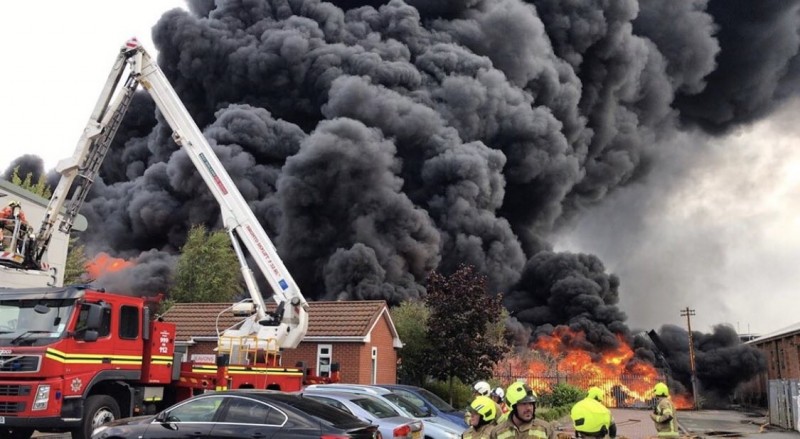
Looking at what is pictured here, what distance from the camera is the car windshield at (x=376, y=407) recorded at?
Result: 32.0ft

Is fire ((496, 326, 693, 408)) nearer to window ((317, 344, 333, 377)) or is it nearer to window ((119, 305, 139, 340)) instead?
window ((317, 344, 333, 377))

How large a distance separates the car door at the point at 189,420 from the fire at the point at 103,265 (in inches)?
1172

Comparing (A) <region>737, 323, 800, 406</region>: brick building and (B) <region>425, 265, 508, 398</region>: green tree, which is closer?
(B) <region>425, 265, 508, 398</region>: green tree

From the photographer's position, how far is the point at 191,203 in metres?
41.4

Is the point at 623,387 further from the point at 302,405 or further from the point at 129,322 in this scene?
the point at 302,405

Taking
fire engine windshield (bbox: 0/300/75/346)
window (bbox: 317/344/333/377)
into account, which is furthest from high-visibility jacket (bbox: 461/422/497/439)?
window (bbox: 317/344/333/377)

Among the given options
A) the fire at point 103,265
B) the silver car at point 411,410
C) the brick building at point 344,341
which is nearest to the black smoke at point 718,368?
the brick building at point 344,341

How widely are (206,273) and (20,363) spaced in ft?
67.8

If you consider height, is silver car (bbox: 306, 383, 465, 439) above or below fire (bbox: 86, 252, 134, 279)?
below

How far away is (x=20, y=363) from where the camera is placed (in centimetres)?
904

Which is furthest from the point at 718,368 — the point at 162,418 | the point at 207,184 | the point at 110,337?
the point at 162,418

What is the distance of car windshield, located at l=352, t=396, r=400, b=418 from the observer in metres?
9.75

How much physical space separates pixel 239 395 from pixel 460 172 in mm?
34170

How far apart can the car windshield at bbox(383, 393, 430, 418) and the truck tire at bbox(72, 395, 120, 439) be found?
421 centimetres
